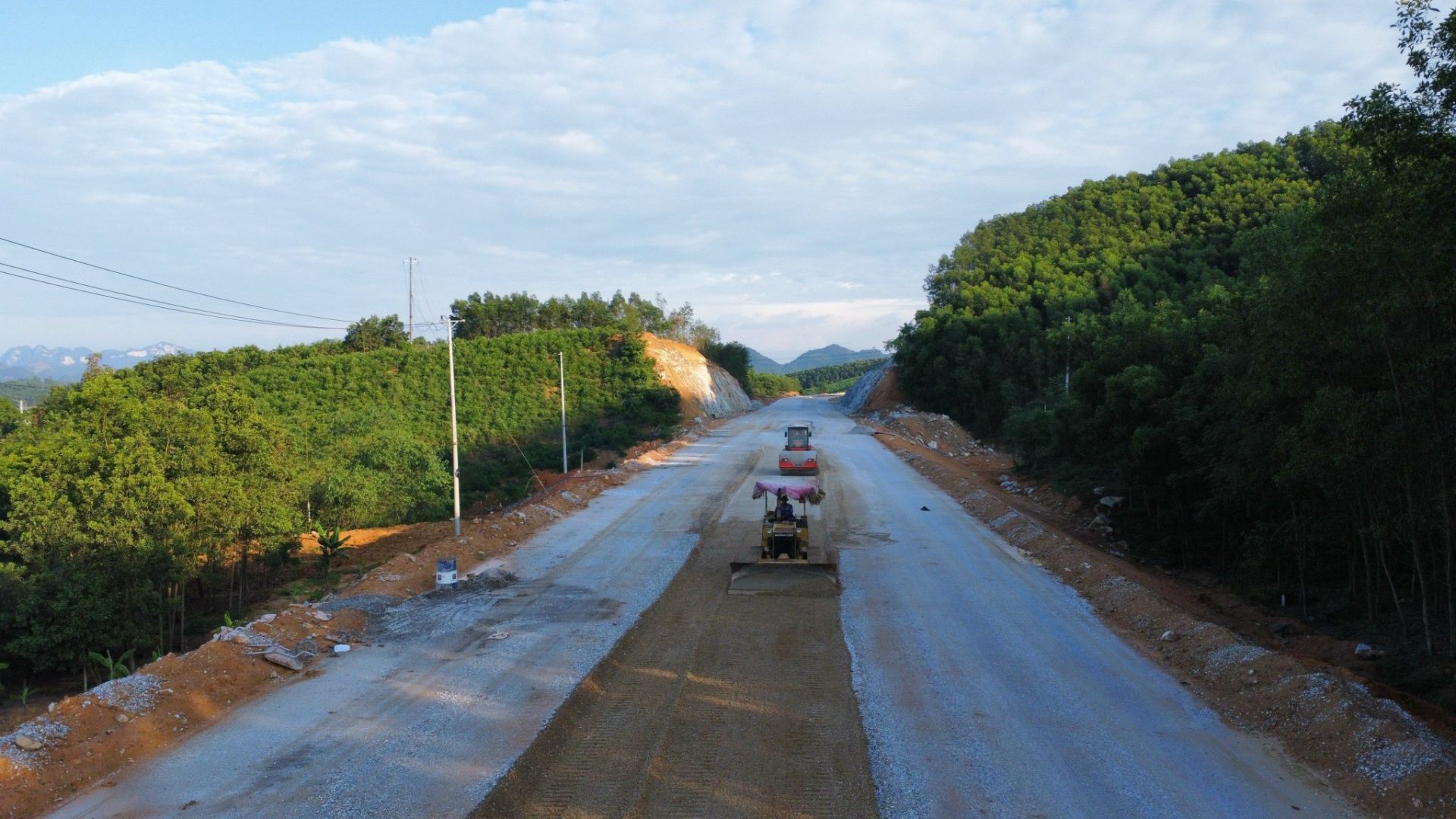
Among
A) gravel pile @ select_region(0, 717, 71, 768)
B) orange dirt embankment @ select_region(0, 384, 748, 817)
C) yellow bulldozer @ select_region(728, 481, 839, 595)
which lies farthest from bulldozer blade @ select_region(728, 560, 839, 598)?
gravel pile @ select_region(0, 717, 71, 768)

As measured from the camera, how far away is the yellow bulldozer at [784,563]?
16.0 meters

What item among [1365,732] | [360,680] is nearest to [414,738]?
[360,680]

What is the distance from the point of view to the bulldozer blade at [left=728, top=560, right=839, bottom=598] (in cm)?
1577

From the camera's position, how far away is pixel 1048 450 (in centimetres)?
3466

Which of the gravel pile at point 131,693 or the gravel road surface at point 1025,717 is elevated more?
the gravel pile at point 131,693

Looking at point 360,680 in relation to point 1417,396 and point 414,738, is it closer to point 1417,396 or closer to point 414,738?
point 414,738

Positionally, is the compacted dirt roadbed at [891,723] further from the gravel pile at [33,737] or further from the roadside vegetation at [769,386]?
the roadside vegetation at [769,386]

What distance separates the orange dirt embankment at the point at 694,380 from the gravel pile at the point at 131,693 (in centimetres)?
5484

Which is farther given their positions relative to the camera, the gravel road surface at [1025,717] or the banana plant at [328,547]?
the banana plant at [328,547]

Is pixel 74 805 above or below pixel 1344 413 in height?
below

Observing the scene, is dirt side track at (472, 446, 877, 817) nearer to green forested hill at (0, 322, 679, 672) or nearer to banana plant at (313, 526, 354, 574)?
green forested hill at (0, 322, 679, 672)

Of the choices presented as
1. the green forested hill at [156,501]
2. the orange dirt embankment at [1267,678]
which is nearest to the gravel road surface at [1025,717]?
the orange dirt embankment at [1267,678]

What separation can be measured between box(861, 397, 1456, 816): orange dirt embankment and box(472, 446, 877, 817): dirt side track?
4.55 metres

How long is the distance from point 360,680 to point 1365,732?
11656mm
